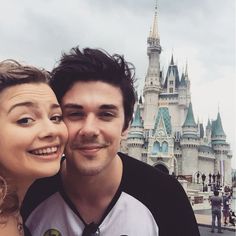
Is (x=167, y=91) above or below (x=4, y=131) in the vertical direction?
above

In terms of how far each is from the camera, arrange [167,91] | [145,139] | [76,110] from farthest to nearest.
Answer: [167,91]
[145,139]
[76,110]

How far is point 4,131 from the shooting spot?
61.9 inches

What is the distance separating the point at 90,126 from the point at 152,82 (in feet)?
170

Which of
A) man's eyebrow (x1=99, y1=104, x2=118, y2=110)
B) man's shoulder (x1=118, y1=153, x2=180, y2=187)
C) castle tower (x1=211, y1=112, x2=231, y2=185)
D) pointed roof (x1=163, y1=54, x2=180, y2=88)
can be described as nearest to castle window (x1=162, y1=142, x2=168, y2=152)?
castle tower (x1=211, y1=112, x2=231, y2=185)

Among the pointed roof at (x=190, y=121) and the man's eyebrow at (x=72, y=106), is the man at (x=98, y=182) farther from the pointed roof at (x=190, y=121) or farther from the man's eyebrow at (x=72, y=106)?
the pointed roof at (x=190, y=121)

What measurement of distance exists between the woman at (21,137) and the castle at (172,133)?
39522 mm

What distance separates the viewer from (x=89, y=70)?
192 cm

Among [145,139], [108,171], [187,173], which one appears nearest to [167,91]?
[145,139]

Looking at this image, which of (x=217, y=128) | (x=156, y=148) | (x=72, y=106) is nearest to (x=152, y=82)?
(x=217, y=128)

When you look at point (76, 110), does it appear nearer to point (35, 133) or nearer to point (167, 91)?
point (35, 133)

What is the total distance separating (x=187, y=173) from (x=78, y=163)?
1711 inches

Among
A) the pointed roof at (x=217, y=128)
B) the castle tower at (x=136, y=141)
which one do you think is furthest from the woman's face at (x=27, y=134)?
the pointed roof at (x=217, y=128)

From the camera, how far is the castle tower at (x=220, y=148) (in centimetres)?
4962

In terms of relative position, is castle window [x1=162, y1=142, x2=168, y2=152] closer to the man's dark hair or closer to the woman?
the man's dark hair
